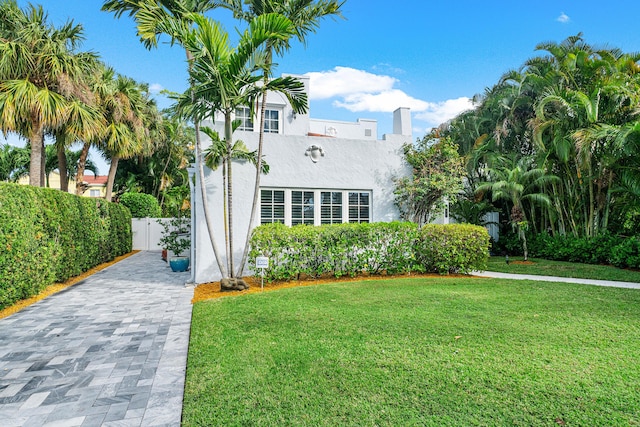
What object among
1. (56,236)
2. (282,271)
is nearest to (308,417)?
(282,271)

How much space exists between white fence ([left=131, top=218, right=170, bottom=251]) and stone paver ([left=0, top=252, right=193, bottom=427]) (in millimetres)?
15752

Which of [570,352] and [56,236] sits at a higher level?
[56,236]

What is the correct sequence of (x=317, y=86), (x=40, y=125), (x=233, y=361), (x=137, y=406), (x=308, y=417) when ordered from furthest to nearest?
(x=317, y=86)
(x=40, y=125)
(x=233, y=361)
(x=137, y=406)
(x=308, y=417)

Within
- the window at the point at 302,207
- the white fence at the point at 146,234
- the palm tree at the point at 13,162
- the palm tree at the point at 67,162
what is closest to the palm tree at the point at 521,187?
the window at the point at 302,207

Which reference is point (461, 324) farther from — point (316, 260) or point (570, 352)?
point (316, 260)

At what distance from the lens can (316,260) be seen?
911cm

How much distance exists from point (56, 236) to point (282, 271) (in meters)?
5.96

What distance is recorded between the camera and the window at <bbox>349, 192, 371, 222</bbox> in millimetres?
10414

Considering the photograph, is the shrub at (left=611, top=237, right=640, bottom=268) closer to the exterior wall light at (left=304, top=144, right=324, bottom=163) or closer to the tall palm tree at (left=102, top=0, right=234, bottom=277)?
the exterior wall light at (left=304, top=144, right=324, bottom=163)

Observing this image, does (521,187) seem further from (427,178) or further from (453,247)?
(453,247)

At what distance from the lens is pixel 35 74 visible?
11.5m

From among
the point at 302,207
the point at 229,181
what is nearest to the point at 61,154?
the point at 229,181

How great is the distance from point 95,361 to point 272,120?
487 inches

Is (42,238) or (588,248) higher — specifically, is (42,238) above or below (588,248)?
above
